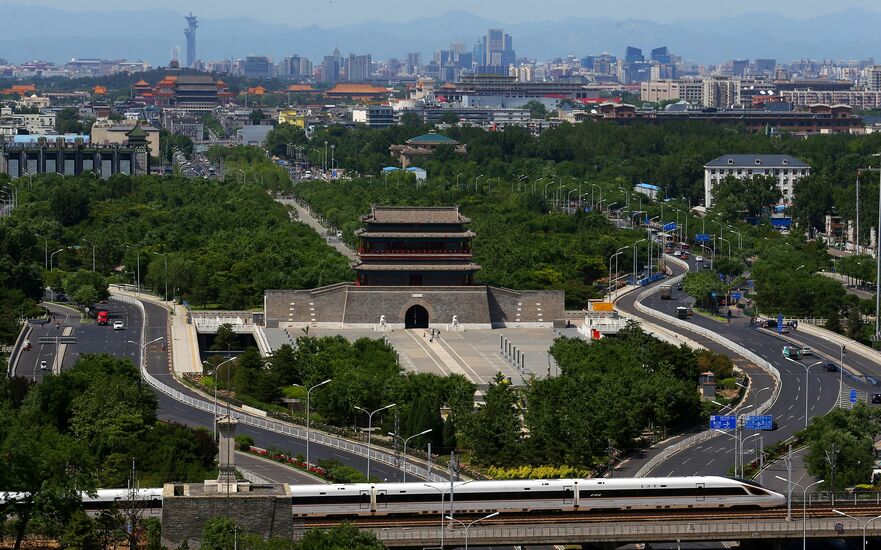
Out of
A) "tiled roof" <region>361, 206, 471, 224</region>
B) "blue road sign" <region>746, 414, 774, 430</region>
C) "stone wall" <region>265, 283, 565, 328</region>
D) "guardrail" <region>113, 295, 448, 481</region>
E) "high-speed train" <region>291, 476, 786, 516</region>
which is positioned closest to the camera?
"high-speed train" <region>291, 476, 786, 516</region>

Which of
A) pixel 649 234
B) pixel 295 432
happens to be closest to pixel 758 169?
pixel 649 234

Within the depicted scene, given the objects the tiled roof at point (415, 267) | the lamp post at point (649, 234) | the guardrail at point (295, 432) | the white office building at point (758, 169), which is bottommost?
the guardrail at point (295, 432)

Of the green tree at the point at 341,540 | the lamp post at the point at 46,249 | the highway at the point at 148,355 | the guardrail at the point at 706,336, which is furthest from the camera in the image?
the lamp post at the point at 46,249

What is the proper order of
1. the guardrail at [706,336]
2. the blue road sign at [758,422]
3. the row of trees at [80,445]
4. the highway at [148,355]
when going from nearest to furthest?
the row of trees at [80,445], the guardrail at [706,336], the highway at [148,355], the blue road sign at [758,422]

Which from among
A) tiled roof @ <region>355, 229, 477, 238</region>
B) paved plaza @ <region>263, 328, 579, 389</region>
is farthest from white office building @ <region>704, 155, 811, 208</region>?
paved plaza @ <region>263, 328, 579, 389</region>

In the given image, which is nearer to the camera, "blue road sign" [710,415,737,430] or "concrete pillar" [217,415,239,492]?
"concrete pillar" [217,415,239,492]

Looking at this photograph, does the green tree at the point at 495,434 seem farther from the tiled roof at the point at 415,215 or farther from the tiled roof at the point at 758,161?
the tiled roof at the point at 758,161

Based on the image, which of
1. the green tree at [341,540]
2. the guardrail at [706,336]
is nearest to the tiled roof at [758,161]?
the guardrail at [706,336]

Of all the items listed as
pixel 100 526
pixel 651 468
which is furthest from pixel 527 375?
pixel 100 526

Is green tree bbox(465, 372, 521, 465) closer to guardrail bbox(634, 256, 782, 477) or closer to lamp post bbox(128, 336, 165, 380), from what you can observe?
guardrail bbox(634, 256, 782, 477)
